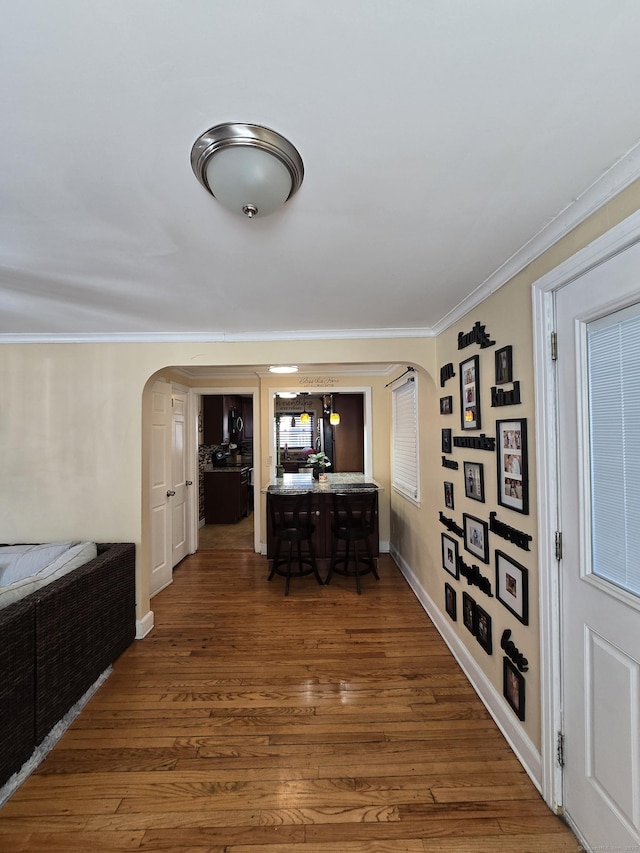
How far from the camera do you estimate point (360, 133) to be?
3.27ft

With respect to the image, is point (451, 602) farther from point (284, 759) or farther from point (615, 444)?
point (615, 444)

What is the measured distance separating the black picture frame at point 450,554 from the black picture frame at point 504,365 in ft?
4.01

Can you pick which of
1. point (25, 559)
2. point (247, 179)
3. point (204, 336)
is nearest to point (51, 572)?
point (25, 559)

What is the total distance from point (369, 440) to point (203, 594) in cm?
271

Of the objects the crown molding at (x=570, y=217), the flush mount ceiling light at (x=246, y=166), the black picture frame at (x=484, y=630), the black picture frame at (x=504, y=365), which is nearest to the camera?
the flush mount ceiling light at (x=246, y=166)

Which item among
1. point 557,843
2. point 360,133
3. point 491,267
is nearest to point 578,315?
point 491,267

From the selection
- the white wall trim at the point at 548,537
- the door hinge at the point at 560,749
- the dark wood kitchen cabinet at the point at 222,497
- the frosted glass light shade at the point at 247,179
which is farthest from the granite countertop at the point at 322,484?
the frosted glass light shade at the point at 247,179

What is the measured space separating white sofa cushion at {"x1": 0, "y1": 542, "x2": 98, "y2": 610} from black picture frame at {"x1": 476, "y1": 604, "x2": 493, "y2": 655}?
251 centimetres

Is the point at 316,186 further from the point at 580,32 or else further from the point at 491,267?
the point at 491,267

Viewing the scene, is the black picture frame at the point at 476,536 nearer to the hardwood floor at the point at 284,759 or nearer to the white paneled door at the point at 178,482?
the hardwood floor at the point at 284,759

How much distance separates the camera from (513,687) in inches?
73.2

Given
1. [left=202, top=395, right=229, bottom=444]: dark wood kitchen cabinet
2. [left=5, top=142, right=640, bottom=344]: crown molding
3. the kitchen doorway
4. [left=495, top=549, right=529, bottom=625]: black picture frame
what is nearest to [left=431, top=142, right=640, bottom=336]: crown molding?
[left=5, top=142, right=640, bottom=344]: crown molding

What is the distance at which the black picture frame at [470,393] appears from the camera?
7.27 feet

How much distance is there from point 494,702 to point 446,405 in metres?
1.80
